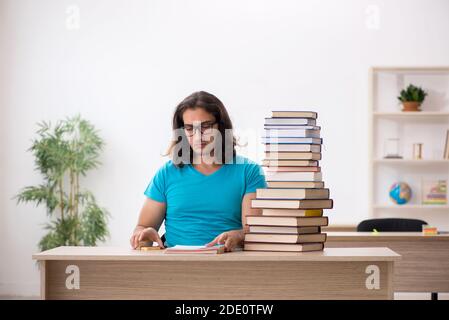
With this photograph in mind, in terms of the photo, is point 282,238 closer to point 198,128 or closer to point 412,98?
point 198,128

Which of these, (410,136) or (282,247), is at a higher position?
(410,136)

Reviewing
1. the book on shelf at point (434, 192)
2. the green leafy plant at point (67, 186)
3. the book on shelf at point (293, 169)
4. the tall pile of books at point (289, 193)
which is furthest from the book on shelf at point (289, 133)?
the book on shelf at point (434, 192)

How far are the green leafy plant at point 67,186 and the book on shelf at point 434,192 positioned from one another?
112 inches

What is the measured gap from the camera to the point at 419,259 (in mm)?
4977

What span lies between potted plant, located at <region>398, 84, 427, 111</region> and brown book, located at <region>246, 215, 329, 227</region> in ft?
13.2

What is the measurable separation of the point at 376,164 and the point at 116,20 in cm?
271

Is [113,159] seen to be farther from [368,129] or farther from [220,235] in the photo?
[220,235]

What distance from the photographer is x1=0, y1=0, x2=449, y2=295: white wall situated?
6.89m

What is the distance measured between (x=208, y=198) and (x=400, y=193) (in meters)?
3.99

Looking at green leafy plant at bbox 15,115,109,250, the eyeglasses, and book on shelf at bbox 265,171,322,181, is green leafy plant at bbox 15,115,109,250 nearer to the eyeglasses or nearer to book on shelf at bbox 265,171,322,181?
the eyeglasses

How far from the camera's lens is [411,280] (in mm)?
4965

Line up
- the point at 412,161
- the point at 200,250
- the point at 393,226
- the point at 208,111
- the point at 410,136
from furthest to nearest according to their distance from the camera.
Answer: the point at 410,136, the point at 412,161, the point at 393,226, the point at 208,111, the point at 200,250

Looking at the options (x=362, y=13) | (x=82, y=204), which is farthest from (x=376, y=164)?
(x=82, y=204)

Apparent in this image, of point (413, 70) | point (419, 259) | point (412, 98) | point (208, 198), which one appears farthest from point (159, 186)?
point (413, 70)
